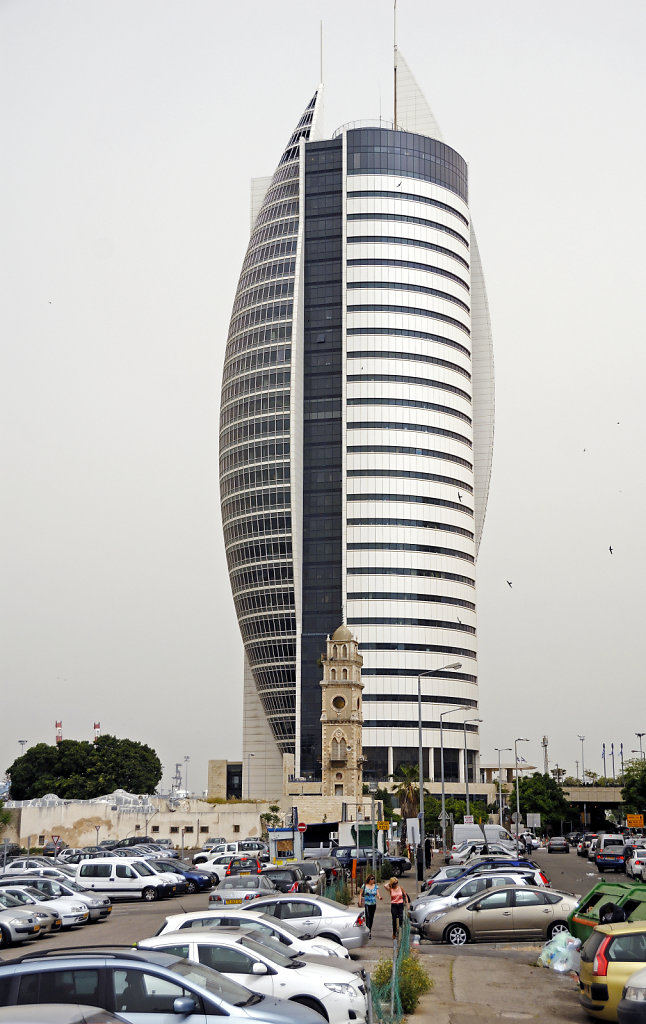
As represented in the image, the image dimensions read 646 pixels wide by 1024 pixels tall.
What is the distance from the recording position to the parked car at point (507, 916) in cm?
3169

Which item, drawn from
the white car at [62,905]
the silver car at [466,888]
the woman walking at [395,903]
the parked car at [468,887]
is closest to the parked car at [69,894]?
the white car at [62,905]

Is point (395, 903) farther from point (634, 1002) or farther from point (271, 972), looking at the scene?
point (634, 1002)

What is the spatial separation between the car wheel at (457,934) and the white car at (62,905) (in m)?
13.7

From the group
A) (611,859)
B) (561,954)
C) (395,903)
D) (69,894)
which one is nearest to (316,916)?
(395,903)

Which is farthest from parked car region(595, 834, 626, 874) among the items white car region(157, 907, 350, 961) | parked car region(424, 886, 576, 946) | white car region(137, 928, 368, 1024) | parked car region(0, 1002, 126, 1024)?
parked car region(0, 1002, 126, 1024)

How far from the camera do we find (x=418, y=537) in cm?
16188

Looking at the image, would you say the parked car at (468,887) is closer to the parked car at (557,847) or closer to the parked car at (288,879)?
the parked car at (288,879)

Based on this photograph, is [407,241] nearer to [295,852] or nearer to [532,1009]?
[295,852]

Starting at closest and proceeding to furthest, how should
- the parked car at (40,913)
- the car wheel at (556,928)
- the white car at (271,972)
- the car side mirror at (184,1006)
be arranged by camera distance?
the car side mirror at (184,1006) < the white car at (271,972) < the car wheel at (556,928) < the parked car at (40,913)

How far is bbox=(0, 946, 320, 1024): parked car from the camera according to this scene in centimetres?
1419

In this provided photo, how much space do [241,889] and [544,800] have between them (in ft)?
417

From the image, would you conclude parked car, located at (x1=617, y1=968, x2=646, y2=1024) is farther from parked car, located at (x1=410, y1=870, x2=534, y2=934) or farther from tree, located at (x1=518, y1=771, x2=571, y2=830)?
tree, located at (x1=518, y1=771, x2=571, y2=830)

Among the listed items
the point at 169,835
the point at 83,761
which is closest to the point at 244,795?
the point at 83,761

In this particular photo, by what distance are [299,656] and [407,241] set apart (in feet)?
198
